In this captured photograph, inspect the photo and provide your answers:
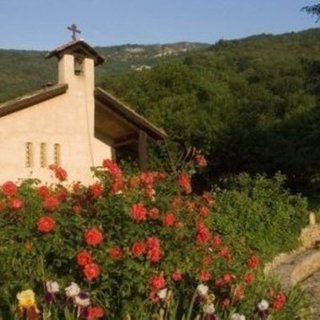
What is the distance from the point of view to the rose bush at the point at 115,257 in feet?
19.1

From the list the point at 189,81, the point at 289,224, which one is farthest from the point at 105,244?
the point at 189,81

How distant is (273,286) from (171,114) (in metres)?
35.7

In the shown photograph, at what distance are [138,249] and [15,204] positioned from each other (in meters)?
1.23

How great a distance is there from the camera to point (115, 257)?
19.1 ft

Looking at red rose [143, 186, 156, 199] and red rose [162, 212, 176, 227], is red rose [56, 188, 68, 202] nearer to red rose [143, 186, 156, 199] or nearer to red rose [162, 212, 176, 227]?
red rose [143, 186, 156, 199]

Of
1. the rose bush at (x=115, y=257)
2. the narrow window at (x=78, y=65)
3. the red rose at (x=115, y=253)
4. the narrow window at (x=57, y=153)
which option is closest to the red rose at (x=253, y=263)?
the rose bush at (x=115, y=257)

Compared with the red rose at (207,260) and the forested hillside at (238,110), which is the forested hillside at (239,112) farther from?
the red rose at (207,260)

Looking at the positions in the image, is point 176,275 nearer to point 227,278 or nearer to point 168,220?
point 168,220

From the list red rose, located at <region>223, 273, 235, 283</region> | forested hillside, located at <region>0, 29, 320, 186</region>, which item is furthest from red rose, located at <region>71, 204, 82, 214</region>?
forested hillside, located at <region>0, 29, 320, 186</region>

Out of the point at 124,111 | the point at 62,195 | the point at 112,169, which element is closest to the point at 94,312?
the point at 62,195

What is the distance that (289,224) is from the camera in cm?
1634

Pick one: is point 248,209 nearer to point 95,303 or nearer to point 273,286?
point 273,286

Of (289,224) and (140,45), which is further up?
(140,45)

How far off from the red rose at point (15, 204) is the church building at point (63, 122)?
37.2ft
